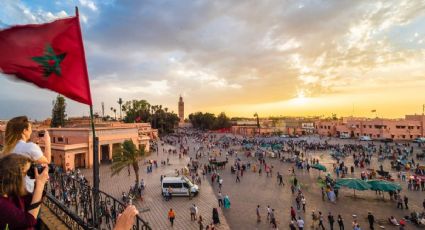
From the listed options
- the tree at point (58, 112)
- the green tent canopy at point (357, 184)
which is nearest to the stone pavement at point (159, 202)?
the green tent canopy at point (357, 184)

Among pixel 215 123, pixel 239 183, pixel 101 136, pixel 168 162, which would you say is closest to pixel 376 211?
pixel 239 183

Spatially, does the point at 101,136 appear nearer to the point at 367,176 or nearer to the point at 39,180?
the point at 367,176

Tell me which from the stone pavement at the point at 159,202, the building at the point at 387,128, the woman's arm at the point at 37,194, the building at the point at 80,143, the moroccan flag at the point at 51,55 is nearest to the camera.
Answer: the woman's arm at the point at 37,194

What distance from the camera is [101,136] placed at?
38406 millimetres

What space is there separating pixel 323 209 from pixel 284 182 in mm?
8859

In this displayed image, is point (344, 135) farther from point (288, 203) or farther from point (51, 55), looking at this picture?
point (51, 55)

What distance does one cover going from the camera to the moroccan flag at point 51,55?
Answer: 440 cm

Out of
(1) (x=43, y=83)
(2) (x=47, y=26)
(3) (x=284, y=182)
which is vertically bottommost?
(3) (x=284, y=182)

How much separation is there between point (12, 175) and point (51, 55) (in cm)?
273

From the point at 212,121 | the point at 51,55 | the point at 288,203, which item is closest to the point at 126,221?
the point at 51,55

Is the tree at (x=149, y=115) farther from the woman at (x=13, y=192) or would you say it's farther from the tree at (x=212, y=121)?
the woman at (x=13, y=192)

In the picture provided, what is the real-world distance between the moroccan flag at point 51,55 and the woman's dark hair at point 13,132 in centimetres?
86

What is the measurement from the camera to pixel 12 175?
257 cm

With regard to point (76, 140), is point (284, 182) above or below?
below
